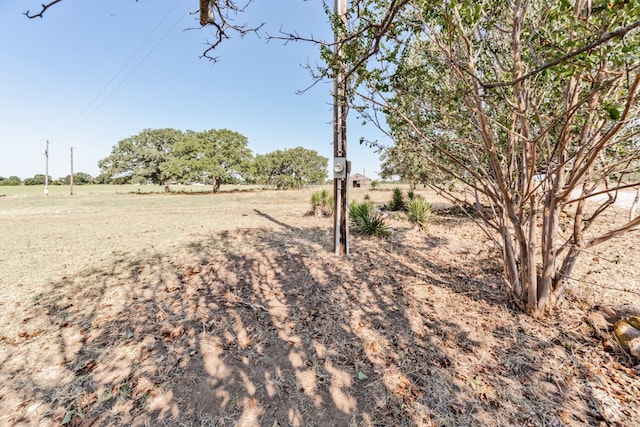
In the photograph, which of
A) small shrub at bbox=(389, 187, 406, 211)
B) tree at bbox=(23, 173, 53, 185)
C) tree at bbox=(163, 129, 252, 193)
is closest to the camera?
small shrub at bbox=(389, 187, 406, 211)

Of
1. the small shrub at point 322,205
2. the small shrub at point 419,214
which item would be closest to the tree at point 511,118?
the small shrub at point 419,214

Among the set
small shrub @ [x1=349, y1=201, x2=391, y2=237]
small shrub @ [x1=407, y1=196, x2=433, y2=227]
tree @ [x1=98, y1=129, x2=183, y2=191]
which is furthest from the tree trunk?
small shrub @ [x1=407, y1=196, x2=433, y2=227]

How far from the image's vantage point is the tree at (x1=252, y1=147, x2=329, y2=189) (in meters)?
46.6

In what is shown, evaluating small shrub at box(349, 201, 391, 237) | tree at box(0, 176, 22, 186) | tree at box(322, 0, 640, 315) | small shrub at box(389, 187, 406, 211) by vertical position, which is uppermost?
tree at box(0, 176, 22, 186)

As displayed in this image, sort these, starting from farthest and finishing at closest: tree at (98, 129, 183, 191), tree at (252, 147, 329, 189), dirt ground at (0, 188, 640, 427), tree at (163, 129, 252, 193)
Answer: tree at (252, 147, 329, 189) → tree at (98, 129, 183, 191) → tree at (163, 129, 252, 193) → dirt ground at (0, 188, 640, 427)

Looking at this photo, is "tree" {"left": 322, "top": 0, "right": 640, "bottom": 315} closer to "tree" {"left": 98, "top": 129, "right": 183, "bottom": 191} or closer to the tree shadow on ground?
the tree shadow on ground

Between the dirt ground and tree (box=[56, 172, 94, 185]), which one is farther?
tree (box=[56, 172, 94, 185])

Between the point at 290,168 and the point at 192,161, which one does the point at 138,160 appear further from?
the point at 290,168

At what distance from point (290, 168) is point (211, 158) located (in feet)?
70.3

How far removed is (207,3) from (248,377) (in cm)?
301

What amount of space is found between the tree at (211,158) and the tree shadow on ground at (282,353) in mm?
28929

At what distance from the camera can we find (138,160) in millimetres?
37312

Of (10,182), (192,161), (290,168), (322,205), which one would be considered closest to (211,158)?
(192,161)

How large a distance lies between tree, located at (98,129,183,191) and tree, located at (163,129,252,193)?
570 centimetres
